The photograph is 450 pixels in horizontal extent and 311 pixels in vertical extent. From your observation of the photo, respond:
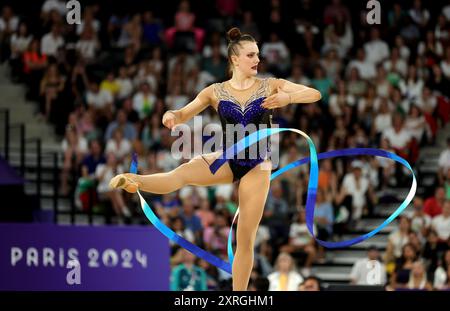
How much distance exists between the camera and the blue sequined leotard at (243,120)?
8148 millimetres

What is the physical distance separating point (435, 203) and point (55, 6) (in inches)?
254

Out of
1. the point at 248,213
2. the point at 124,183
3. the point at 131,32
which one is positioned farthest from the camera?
the point at 131,32

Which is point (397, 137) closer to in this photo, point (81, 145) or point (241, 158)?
point (81, 145)

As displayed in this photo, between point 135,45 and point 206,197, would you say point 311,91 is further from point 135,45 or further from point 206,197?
point 135,45

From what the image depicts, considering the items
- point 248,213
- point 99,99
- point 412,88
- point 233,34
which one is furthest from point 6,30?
point 248,213

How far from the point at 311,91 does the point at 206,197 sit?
263 inches

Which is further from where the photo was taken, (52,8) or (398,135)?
(52,8)

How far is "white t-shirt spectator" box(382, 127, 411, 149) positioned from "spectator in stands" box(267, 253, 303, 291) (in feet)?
9.88

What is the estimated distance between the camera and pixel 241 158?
8156 mm

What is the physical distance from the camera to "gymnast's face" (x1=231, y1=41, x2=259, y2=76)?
8164 mm

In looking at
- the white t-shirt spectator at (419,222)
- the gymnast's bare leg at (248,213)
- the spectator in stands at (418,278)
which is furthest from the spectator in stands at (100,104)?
the gymnast's bare leg at (248,213)

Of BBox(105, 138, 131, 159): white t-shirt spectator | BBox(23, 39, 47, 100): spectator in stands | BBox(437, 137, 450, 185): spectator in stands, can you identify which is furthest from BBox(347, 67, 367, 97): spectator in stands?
BBox(23, 39, 47, 100): spectator in stands

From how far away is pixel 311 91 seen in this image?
8.07 metres
